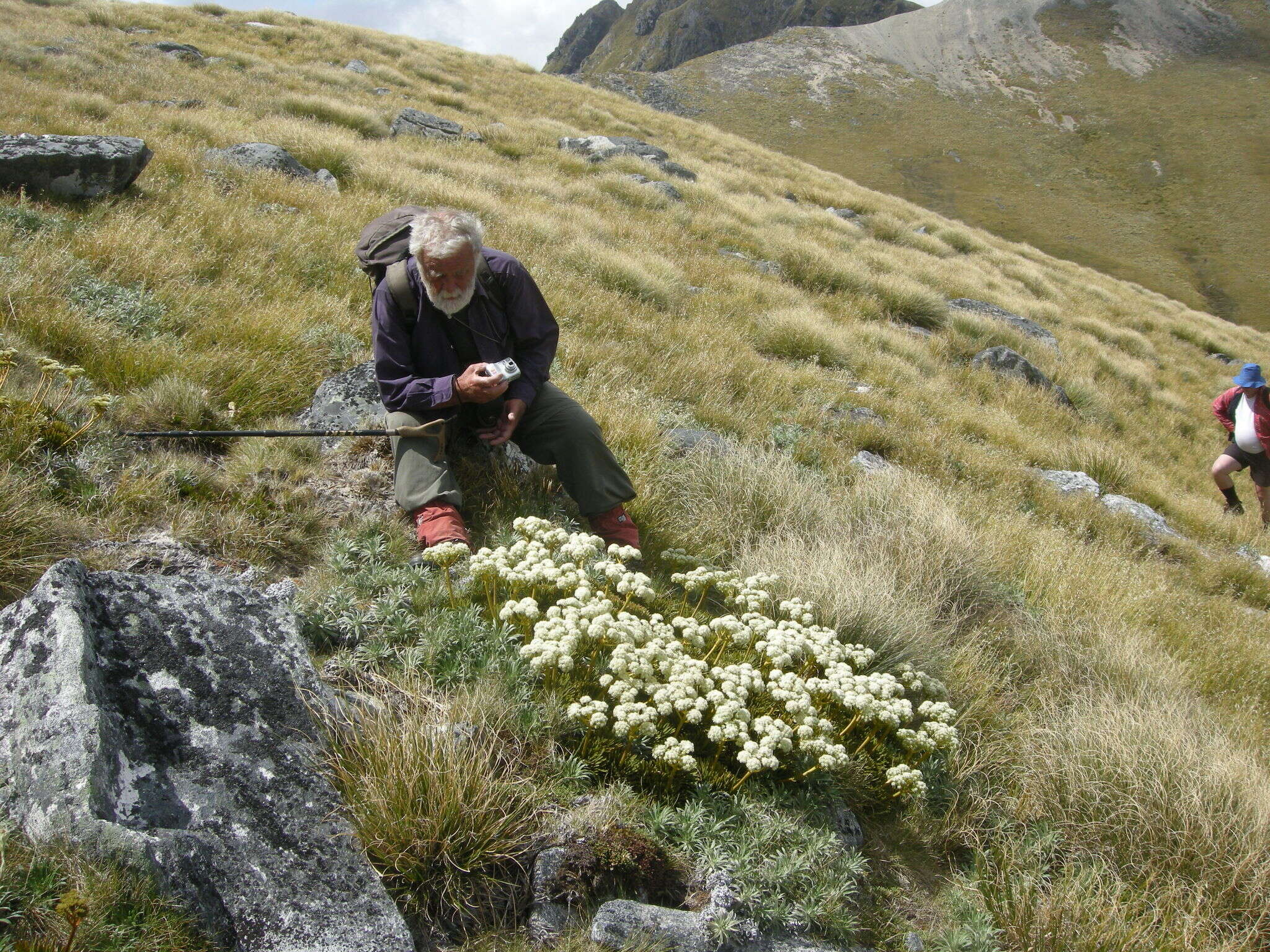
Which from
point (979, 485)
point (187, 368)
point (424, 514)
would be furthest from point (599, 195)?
point (424, 514)

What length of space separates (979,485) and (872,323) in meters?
4.58

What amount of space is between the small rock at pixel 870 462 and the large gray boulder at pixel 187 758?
5039 mm

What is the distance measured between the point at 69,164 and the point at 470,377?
5139 mm

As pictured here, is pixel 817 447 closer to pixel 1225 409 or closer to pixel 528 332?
pixel 528 332

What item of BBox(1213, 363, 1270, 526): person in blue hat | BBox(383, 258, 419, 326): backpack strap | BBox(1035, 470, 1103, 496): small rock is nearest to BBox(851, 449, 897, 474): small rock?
BBox(1035, 470, 1103, 496): small rock

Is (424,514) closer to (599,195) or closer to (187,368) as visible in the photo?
(187,368)

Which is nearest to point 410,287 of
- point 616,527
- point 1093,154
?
point 616,527

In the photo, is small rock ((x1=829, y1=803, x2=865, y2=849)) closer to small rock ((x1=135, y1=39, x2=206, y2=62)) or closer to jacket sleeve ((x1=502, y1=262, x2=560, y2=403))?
jacket sleeve ((x1=502, y1=262, x2=560, y2=403))

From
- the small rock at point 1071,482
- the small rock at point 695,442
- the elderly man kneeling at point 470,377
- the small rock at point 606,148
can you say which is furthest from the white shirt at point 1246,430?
the small rock at point 606,148

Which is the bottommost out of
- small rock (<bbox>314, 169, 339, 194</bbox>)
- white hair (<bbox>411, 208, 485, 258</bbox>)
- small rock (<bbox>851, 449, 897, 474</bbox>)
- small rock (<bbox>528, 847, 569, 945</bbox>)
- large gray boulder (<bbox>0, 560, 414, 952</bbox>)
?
small rock (<bbox>528, 847, 569, 945</bbox>)

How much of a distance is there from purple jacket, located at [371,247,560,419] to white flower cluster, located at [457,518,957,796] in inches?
46.1

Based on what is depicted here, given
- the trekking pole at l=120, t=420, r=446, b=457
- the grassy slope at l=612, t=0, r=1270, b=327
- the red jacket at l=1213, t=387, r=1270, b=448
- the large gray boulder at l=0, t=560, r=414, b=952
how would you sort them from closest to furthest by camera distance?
1. the large gray boulder at l=0, t=560, r=414, b=952
2. the trekking pole at l=120, t=420, r=446, b=457
3. the red jacket at l=1213, t=387, r=1270, b=448
4. the grassy slope at l=612, t=0, r=1270, b=327

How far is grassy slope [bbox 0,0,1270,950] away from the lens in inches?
119

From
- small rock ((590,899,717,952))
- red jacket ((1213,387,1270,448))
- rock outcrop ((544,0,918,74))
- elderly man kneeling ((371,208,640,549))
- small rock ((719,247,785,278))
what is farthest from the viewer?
rock outcrop ((544,0,918,74))
